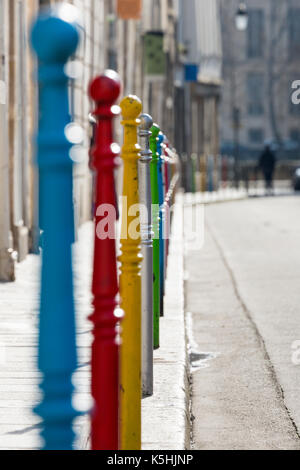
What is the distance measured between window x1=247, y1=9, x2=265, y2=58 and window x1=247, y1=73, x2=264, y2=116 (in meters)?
1.40

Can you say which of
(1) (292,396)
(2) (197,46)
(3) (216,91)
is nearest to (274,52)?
(3) (216,91)

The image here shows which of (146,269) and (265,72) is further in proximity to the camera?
(265,72)

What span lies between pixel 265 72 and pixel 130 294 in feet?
252

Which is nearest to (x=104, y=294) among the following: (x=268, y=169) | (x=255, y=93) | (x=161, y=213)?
(x=161, y=213)

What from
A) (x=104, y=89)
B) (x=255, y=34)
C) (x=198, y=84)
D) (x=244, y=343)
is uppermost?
(x=255, y=34)

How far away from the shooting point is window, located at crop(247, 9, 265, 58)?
260ft

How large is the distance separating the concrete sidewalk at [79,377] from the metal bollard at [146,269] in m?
0.14

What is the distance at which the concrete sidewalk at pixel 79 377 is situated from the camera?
15.1 feet

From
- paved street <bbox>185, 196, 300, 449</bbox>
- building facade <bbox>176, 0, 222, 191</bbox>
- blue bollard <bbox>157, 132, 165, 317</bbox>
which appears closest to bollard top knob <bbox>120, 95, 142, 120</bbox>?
paved street <bbox>185, 196, 300, 449</bbox>

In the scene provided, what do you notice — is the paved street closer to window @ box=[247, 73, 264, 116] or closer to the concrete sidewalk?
the concrete sidewalk

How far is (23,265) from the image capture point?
1182cm

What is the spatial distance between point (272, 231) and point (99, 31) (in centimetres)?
456

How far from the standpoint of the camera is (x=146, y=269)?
5211 mm

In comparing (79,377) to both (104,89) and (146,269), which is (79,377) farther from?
(104,89)
